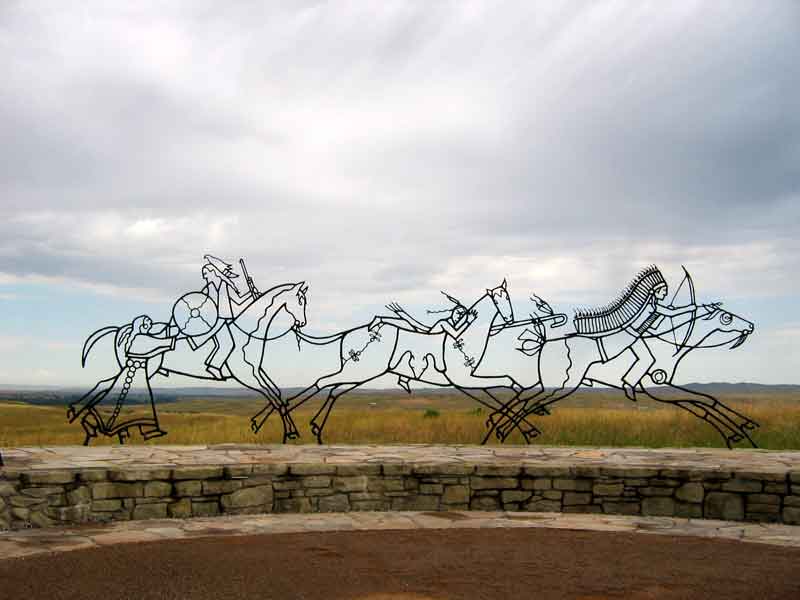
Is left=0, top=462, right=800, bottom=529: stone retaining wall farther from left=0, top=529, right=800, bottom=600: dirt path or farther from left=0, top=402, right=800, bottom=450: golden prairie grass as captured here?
left=0, top=402, right=800, bottom=450: golden prairie grass

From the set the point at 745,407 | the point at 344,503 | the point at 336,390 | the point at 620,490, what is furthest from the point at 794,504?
the point at 745,407

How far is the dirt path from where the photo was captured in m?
6.14

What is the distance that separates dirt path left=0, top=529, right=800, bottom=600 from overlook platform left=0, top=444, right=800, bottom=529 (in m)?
1.39

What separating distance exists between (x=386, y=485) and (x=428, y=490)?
47 centimetres

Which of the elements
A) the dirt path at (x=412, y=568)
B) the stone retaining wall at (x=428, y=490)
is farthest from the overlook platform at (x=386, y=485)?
the dirt path at (x=412, y=568)

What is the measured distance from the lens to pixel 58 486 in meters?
8.78

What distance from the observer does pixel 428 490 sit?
32.3 feet

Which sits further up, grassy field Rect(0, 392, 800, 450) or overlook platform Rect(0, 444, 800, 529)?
grassy field Rect(0, 392, 800, 450)

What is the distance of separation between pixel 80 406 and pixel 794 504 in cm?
944

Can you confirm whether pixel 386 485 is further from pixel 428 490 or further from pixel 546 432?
pixel 546 432

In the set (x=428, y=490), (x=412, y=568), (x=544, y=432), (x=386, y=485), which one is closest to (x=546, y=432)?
(x=544, y=432)

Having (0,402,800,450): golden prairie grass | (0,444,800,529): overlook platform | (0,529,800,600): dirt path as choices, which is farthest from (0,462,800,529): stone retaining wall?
(0,402,800,450): golden prairie grass

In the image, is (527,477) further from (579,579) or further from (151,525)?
(151,525)

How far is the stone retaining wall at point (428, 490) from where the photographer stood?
9.05 meters
